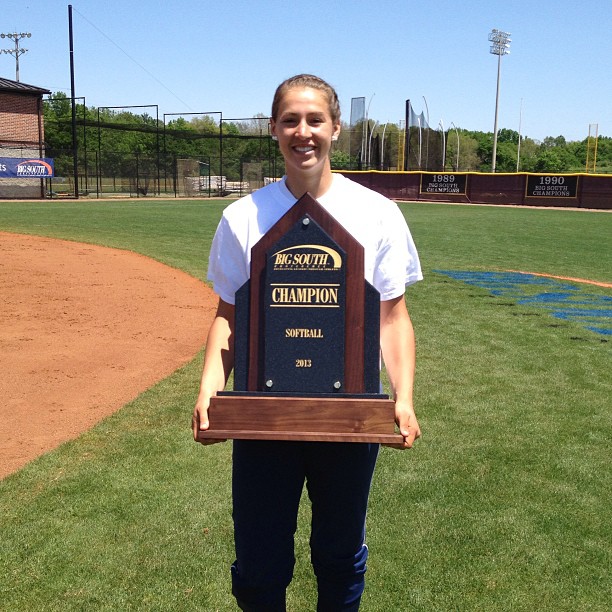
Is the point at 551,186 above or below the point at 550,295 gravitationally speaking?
above

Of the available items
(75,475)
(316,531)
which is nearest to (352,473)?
(316,531)

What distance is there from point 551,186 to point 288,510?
37991 millimetres

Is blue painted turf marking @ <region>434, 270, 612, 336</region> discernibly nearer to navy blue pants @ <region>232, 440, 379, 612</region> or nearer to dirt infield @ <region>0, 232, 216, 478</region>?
dirt infield @ <region>0, 232, 216, 478</region>

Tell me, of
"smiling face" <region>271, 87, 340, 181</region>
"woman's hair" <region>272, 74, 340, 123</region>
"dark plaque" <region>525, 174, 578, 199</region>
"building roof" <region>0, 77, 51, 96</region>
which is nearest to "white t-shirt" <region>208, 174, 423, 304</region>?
"smiling face" <region>271, 87, 340, 181</region>

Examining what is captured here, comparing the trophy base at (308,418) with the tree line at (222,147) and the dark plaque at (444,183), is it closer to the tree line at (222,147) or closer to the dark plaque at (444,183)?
the tree line at (222,147)

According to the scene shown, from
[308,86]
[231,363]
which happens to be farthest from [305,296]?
[308,86]

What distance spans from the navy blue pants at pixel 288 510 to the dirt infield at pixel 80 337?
2.64m

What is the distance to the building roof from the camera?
4092 centimetres

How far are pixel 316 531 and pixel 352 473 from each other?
0.24m

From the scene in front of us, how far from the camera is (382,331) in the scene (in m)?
2.26

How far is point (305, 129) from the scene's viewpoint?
2.13 metres

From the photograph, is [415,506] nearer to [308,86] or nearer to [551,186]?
[308,86]

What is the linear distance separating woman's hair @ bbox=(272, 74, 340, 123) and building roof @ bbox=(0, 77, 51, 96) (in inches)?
1710

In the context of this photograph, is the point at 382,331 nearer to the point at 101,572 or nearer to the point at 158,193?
the point at 101,572
